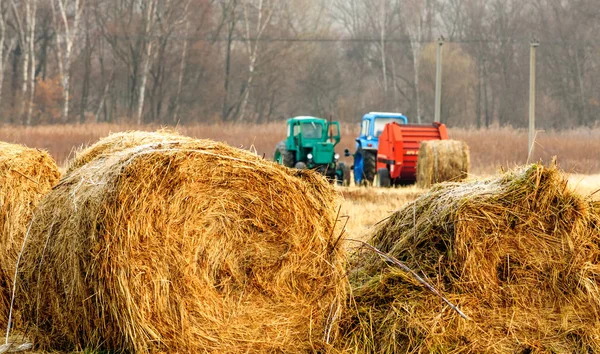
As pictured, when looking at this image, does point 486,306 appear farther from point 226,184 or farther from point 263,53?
point 263,53

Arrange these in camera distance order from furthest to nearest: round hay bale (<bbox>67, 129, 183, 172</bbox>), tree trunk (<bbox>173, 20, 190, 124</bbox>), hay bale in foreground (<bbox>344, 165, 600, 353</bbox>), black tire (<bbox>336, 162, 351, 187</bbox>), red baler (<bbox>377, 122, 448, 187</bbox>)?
tree trunk (<bbox>173, 20, 190, 124</bbox>) → black tire (<bbox>336, 162, 351, 187</bbox>) → red baler (<bbox>377, 122, 448, 187</bbox>) → round hay bale (<bbox>67, 129, 183, 172</bbox>) → hay bale in foreground (<bbox>344, 165, 600, 353</bbox>)

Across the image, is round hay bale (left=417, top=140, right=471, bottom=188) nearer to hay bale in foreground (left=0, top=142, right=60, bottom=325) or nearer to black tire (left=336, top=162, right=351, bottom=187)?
black tire (left=336, top=162, right=351, bottom=187)

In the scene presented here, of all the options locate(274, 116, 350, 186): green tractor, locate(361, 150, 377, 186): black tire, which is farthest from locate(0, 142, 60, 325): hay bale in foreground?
locate(361, 150, 377, 186): black tire

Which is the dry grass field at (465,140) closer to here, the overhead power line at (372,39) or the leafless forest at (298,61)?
the leafless forest at (298,61)

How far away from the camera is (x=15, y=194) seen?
7520mm

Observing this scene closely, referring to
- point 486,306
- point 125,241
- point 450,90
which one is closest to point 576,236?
point 486,306

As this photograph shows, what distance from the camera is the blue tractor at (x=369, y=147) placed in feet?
80.5

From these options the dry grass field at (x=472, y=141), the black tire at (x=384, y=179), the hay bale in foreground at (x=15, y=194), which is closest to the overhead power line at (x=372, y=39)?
the dry grass field at (x=472, y=141)

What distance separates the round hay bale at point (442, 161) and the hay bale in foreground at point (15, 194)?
41.7 ft

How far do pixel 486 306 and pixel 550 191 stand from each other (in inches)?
39.2

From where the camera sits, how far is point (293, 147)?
2405cm

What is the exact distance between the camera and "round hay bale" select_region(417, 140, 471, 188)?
19578 mm

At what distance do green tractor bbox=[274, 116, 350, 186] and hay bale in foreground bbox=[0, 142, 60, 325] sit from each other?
15019mm

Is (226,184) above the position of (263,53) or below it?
below
